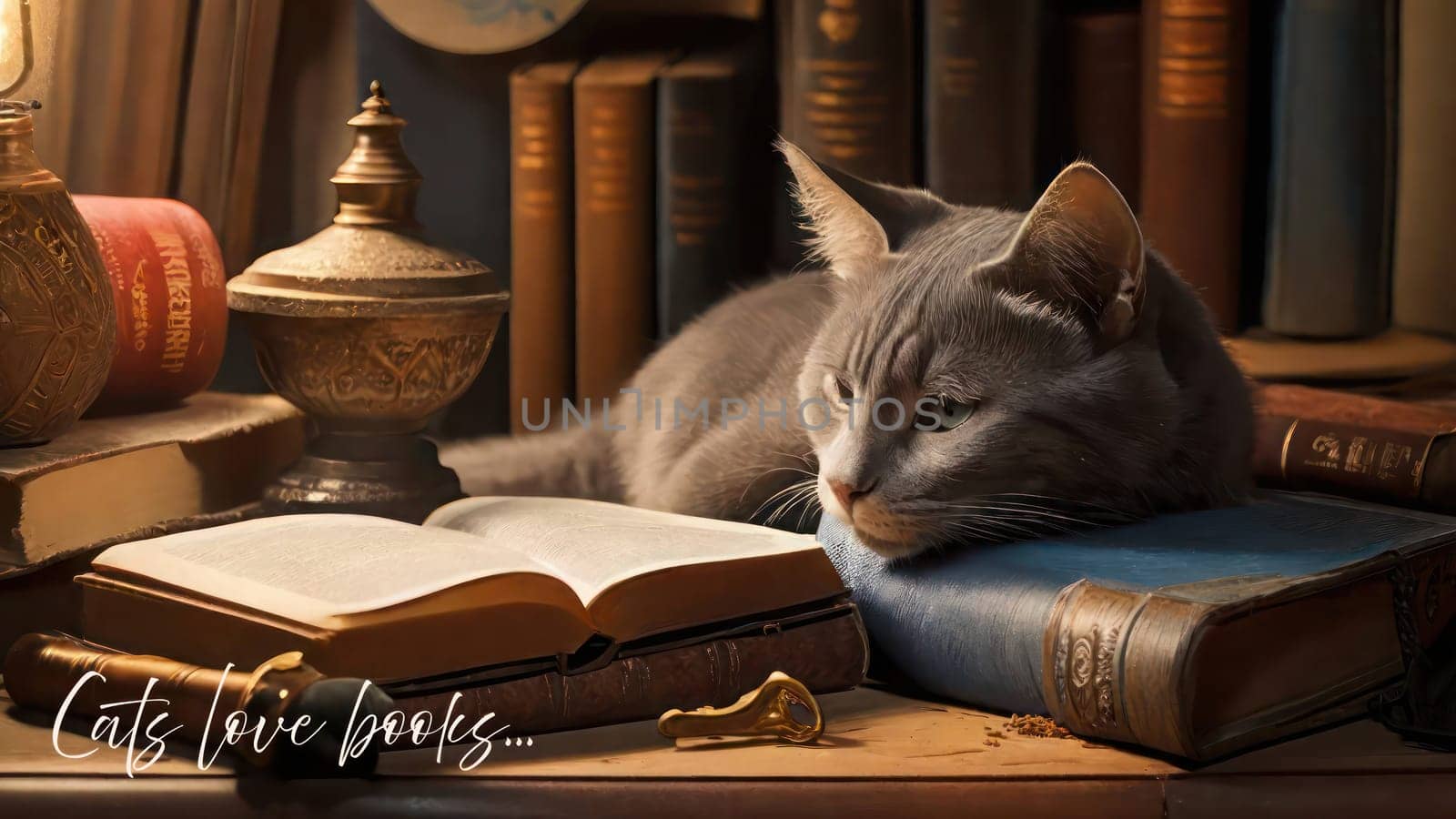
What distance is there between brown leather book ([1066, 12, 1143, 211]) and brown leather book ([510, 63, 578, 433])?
0.47 metres

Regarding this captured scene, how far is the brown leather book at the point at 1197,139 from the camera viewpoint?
4.07ft

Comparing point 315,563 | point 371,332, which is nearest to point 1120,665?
point 315,563

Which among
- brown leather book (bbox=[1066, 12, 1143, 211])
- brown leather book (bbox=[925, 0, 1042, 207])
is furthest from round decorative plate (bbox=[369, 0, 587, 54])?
brown leather book (bbox=[1066, 12, 1143, 211])

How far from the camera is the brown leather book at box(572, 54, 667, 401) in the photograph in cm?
135

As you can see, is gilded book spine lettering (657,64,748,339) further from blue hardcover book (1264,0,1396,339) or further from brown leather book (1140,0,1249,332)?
blue hardcover book (1264,0,1396,339)

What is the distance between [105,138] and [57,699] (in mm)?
727

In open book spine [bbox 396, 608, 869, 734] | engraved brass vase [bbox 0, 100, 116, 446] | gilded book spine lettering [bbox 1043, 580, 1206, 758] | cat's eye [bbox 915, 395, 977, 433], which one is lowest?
open book spine [bbox 396, 608, 869, 734]

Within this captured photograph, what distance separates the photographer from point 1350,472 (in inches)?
45.9

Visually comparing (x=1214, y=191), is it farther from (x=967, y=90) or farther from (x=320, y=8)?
(x=320, y=8)

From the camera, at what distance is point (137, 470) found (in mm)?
1095

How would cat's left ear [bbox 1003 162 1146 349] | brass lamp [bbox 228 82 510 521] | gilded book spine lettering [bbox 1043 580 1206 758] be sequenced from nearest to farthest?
gilded book spine lettering [bbox 1043 580 1206 758] → cat's left ear [bbox 1003 162 1146 349] → brass lamp [bbox 228 82 510 521]

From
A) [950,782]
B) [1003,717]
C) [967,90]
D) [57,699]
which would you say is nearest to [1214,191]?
[967,90]

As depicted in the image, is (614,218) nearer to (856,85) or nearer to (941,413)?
(856,85)

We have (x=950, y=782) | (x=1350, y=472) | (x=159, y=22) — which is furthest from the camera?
(x=159, y=22)
